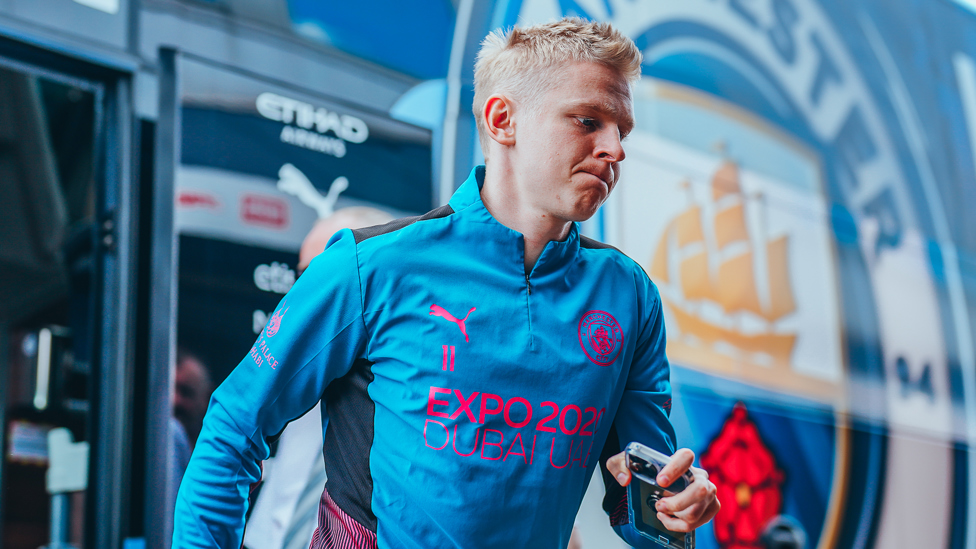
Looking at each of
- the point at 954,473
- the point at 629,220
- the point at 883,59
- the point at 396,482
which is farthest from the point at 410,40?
the point at 954,473

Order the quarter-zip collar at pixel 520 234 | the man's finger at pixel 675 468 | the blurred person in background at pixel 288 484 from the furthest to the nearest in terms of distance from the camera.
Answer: the blurred person in background at pixel 288 484 → the quarter-zip collar at pixel 520 234 → the man's finger at pixel 675 468

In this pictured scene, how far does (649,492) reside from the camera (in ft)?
2.92

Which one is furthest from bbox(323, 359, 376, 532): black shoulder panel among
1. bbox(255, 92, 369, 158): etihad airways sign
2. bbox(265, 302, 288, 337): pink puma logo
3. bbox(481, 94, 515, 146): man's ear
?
bbox(255, 92, 369, 158): etihad airways sign

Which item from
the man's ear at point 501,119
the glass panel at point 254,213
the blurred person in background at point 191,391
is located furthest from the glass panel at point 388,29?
the man's ear at point 501,119

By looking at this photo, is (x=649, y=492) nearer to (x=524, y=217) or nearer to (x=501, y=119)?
(x=524, y=217)

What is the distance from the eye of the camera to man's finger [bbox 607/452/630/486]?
888 mm

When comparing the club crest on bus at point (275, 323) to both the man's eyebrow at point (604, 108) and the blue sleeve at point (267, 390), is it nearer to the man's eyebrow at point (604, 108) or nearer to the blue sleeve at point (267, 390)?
the blue sleeve at point (267, 390)

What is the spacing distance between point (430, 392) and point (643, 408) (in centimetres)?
32

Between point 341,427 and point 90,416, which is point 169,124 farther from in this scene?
point 341,427

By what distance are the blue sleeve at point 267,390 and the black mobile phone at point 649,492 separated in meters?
0.37

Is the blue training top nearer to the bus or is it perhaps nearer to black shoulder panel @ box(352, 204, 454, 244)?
black shoulder panel @ box(352, 204, 454, 244)

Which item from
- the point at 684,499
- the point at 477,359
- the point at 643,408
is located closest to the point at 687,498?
the point at 684,499

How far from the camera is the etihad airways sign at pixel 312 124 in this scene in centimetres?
184

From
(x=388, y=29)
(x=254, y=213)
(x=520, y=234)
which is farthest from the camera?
(x=388, y=29)
